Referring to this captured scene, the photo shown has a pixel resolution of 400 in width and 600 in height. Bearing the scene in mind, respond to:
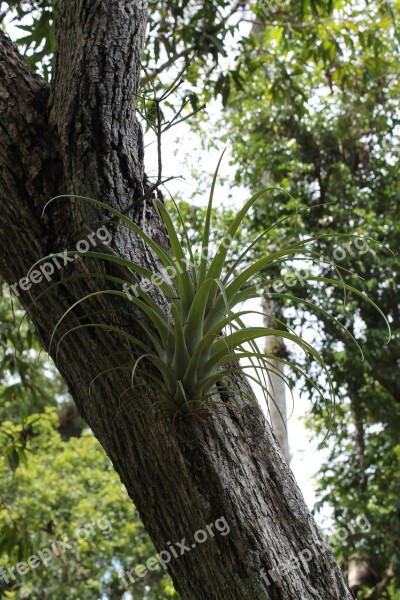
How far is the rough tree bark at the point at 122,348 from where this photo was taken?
1.17m

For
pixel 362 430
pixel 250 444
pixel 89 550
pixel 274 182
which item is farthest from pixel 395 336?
pixel 250 444

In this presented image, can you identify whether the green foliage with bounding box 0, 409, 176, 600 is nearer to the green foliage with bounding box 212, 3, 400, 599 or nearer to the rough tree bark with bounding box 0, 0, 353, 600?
the green foliage with bounding box 212, 3, 400, 599

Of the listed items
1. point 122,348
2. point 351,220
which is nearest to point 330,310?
point 351,220

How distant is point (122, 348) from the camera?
1266mm

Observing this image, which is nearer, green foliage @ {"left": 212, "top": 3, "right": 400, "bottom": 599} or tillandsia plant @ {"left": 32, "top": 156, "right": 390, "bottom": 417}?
tillandsia plant @ {"left": 32, "top": 156, "right": 390, "bottom": 417}

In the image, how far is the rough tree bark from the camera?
1.17 meters

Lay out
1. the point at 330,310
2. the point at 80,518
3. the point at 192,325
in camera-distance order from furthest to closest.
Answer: the point at 80,518, the point at 330,310, the point at 192,325

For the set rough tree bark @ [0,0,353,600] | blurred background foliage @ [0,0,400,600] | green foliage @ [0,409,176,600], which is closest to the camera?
rough tree bark @ [0,0,353,600]

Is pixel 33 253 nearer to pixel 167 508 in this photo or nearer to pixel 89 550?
pixel 167 508

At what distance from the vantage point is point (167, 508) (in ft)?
3.95

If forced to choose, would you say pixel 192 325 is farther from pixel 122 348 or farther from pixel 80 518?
pixel 80 518

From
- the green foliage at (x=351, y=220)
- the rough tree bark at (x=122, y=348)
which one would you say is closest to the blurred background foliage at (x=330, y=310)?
the green foliage at (x=351, y=220)

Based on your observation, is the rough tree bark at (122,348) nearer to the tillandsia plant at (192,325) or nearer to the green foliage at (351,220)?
the tillandsia plant at (192,325)

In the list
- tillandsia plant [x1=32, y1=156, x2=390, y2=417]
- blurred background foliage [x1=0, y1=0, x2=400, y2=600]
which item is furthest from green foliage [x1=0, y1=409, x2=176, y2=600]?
tillandsia plant [x1=32, y1=156, x2=390, y2=417]
